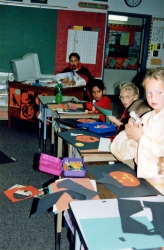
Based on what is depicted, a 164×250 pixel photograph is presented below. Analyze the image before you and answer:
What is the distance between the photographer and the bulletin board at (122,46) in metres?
7.86

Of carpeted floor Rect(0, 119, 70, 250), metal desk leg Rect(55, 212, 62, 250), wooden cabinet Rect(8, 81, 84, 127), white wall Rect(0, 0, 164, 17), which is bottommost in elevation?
carpeted floor Rect(0, 119, 70, 250)

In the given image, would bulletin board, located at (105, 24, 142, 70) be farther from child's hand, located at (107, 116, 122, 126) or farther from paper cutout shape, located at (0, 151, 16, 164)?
child's hand, located at (107, 116, 122, 126)

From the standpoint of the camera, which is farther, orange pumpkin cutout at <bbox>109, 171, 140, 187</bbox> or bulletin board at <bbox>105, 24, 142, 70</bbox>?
bulletin board at <bbox>105, 24, 142, 70</bbox>

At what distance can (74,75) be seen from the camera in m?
5.18

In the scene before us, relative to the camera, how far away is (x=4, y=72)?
5852 millimetres

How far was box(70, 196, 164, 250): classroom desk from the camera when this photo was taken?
1.02 meters

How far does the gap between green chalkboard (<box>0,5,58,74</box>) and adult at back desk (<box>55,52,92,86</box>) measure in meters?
0.97

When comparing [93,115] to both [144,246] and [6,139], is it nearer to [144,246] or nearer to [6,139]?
[6,139]

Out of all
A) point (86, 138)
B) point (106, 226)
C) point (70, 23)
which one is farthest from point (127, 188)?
point (70, 23)

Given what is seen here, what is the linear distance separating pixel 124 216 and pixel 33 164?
2689 mm

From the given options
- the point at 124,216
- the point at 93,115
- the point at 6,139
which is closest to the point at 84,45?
the point at 6,139

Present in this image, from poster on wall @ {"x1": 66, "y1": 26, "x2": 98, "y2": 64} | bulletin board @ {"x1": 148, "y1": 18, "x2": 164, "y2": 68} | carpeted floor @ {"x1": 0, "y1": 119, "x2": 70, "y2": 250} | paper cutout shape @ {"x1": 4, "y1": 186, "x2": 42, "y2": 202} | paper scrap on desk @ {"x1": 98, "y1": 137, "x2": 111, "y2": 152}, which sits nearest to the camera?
paper scrap on desk @ {"x1": 98, "y1": 137, "x2": 111, "y2": 152}

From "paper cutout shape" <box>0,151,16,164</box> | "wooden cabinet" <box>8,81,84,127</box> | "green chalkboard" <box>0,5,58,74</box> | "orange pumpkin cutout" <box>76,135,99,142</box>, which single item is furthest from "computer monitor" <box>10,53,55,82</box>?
"orange pumpkin cutout" <box>76,135,99,142</box>

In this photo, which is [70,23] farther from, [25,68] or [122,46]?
[122,46]
